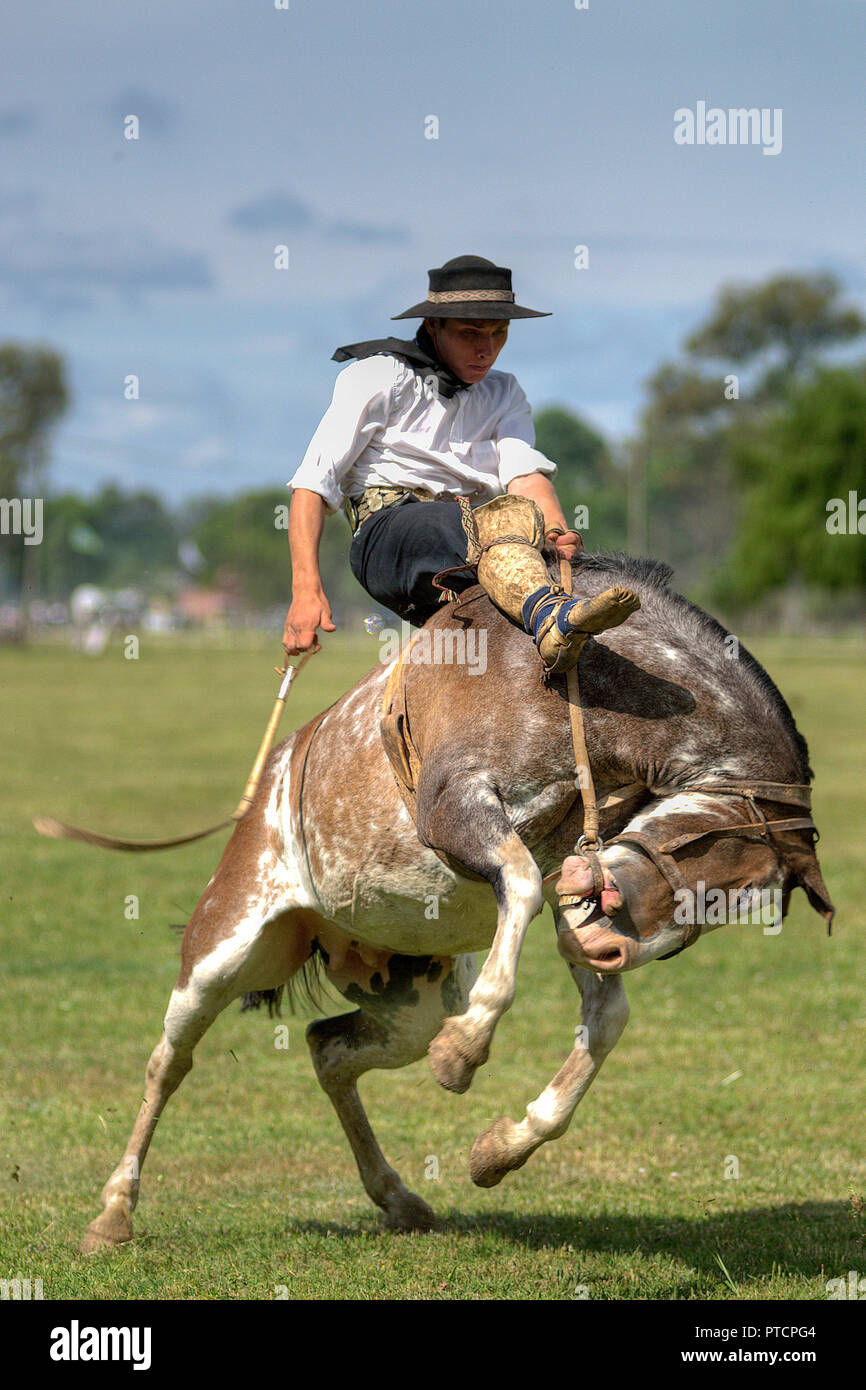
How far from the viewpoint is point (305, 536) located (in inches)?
219

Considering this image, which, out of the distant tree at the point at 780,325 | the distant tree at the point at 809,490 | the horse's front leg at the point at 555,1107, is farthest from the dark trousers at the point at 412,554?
the distant tree at the point at 780,325

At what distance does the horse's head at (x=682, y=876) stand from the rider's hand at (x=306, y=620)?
1400 mm

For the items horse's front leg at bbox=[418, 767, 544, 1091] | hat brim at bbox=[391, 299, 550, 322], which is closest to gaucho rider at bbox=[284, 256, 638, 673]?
hat brim at bbox=[391, 299, 550, 322]

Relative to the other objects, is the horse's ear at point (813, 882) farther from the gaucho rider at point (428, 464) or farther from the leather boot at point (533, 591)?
the gaucho rider at point (428, 464)

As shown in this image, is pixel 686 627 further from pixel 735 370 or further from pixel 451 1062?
pixel 735 370

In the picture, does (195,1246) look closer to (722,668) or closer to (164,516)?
(722,668)

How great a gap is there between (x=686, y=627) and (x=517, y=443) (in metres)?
1.22

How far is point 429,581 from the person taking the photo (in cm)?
543

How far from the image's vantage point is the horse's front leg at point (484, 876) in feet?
14.0

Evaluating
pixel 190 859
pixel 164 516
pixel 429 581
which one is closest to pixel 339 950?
pixel 429 581

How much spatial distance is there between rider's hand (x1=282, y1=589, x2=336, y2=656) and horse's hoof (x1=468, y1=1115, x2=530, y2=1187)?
1.81 metres

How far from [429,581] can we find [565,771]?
1007mm

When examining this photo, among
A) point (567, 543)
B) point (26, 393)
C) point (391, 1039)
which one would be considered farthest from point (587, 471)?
point (567, 543)

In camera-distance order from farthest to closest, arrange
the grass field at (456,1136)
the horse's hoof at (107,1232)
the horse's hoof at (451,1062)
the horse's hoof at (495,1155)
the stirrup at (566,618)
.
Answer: the horse's hoof at (107,1232) < the grass field at (456,1136) < the horse's hoof at (495,1155) < the stirrup at (566,618) < the horse's hoof at (451,1062)
